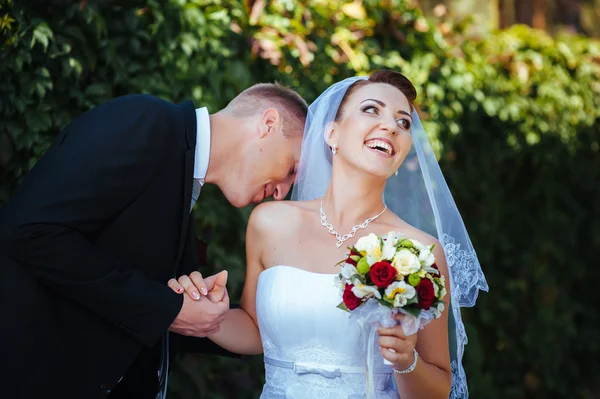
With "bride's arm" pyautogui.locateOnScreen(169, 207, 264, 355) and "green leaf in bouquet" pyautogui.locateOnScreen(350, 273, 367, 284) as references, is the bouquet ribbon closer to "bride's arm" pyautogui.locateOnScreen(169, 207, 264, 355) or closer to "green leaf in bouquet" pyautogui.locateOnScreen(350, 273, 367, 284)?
"green leaf in bouquet" pyautogui.locateOnScreen(350, 273, 367, 284)

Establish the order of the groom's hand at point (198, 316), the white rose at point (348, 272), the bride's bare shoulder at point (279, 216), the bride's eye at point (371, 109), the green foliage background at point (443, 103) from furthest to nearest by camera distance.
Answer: the green foliage background at point (443, 103), the bride's bare shoulder at point (279, 216), the bride's eye at point (371, 109), the groom's hand at point (198, 316), the white rose at point (348, 272)

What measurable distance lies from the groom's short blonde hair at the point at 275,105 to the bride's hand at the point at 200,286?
700mm

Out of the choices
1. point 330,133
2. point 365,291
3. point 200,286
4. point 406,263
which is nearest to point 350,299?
point 365,291

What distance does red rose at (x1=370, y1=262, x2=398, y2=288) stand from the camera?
236cm

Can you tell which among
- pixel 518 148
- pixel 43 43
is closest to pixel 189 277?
pixel 43 43

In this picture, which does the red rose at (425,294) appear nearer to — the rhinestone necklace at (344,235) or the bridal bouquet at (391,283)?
the bridal bouquet at (391,283)

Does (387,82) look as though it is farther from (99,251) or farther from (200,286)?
(99,251)

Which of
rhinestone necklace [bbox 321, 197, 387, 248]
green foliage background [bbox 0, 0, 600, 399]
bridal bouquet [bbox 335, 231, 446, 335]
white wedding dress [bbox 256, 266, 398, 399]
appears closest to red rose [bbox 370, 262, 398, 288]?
bridal bouquet [bbox 335, 231, 446, 335]

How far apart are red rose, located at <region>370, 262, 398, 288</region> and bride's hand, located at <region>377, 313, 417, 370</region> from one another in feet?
0.46

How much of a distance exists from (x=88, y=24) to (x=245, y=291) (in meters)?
1.43

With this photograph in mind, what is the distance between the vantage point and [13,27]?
3.27 meters

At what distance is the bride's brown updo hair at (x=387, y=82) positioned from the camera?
125 inches

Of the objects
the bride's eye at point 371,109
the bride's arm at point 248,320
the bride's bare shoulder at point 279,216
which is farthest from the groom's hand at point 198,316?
the bride's eye at point 371,109

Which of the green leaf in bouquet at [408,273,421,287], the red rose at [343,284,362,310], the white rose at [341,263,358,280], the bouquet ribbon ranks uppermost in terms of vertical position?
the green leaf in bouquet at [408,273,421,287]
